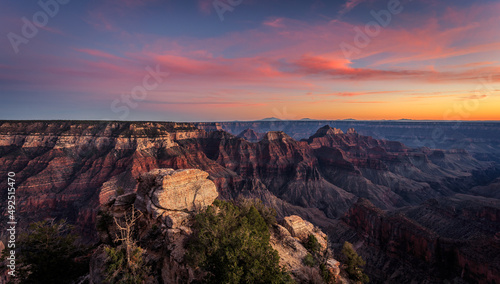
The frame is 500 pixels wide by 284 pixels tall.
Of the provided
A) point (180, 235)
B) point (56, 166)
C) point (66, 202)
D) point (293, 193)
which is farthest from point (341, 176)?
point (56, 166)

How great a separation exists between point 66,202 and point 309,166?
123411 millimetres

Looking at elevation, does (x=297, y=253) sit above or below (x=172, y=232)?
below

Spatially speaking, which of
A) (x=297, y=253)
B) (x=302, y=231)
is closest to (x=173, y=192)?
(x=297, y=253)

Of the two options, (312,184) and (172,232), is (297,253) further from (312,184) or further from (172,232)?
(312,184)

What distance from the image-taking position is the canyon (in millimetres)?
46281

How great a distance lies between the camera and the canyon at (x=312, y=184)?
46.3m

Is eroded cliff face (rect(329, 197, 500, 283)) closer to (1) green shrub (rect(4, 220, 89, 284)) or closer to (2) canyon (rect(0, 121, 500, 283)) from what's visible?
(2) canyon (rect(0, 121, 500, 283))

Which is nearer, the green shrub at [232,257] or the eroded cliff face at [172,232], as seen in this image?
the green shrub at [232,257]

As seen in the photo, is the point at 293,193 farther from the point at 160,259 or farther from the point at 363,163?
the point at 160,259

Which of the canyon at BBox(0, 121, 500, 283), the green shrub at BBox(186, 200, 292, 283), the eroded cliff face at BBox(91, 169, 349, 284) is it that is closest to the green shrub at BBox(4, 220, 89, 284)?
the eroded cliff face at BBox(91, 169, 349, 284)

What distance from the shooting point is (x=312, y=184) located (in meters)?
122

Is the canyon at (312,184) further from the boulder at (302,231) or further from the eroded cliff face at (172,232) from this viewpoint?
the boulder at (302,231)

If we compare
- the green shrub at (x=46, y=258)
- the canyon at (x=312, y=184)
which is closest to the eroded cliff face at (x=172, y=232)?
the canyon at (x=312, y=184)

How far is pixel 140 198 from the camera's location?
26.0 m
